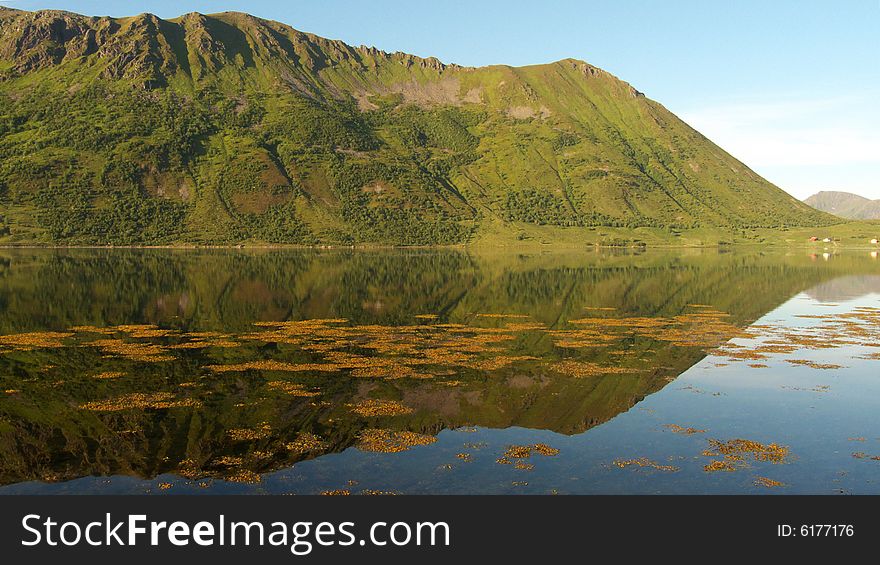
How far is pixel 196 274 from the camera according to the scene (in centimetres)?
14388

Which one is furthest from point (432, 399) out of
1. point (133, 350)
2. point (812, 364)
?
point (812, 364)

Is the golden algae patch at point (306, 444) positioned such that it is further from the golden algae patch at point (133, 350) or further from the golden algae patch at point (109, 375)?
the golden algae patch at point (133, 350)

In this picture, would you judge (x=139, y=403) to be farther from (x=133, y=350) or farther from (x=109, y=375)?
(x=133, y=350)

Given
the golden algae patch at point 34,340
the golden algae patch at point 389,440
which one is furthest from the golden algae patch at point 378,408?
the golden algae patch at point 34,340

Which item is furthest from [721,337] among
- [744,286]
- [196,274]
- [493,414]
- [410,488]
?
[196,274]

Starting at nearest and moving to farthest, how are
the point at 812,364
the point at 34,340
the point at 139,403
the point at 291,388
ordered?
the point at 139,403
the point at 291,388
the point at 812,364
the point at 34,340

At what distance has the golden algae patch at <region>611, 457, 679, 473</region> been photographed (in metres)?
29.5

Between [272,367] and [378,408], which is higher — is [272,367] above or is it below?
above

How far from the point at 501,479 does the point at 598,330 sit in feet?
154

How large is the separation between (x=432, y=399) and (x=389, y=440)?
8.66m

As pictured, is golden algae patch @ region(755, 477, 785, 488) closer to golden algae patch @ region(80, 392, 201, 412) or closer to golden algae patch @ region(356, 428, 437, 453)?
golden algae patch @ region(356, 428, 437, 453)

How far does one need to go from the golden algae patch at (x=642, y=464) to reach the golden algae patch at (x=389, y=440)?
30.6 ft

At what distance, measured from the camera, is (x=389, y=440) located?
110 feet
